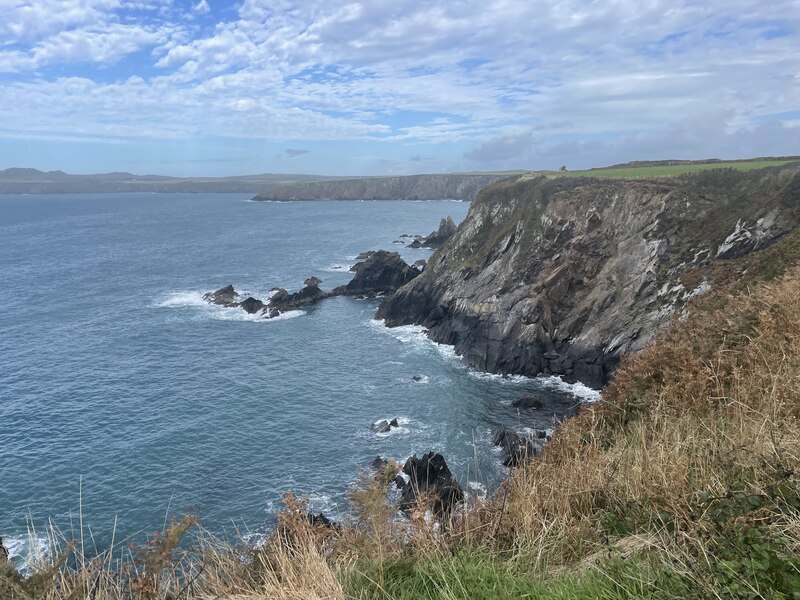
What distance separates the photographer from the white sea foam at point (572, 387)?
37.0m

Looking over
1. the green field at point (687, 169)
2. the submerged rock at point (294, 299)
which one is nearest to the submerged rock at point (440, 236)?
the submerged rock at point (294, 299)

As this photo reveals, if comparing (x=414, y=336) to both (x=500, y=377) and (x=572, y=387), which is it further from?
(x=572, y=387)

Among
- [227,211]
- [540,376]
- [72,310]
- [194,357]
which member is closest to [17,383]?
[194,357]

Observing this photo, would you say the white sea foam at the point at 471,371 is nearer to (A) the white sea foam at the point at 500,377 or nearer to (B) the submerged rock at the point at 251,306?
(A) the white sea foam at the point at 500,377

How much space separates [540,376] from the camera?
41.7m

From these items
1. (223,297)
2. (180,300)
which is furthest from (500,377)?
(180,300)

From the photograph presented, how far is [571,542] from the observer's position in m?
4.95

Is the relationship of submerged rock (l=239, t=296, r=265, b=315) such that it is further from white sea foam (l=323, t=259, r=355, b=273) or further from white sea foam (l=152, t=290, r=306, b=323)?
white sea foam (l=323, t=259, r=355, b=273)

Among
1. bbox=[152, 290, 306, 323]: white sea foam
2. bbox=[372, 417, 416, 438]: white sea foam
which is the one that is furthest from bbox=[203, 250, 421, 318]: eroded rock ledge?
bbox=[372, 417, 416, 438]: white sea foam

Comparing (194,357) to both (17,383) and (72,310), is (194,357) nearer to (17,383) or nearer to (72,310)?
(17,383)

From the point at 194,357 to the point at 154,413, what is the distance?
11.1 meters

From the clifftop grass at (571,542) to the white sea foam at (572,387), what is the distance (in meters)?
31.4

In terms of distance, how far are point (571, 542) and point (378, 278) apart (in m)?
67.2

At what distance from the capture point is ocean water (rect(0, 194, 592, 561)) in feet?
86.7
